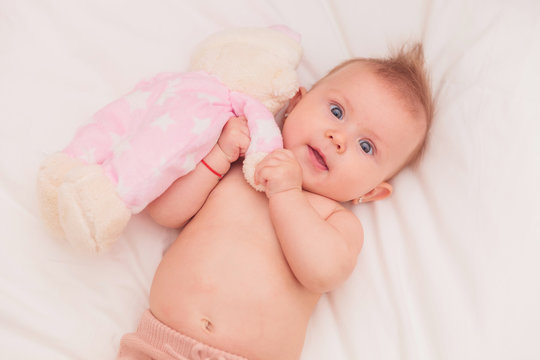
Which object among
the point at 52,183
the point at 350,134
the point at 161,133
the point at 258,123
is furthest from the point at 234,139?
the point at 52,183

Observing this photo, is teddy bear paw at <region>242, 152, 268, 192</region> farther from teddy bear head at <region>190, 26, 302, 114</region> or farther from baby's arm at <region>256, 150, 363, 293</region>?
teddy bear head at <region>190, 26, 302, 114</region>

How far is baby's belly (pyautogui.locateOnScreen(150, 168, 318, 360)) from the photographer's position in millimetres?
1093

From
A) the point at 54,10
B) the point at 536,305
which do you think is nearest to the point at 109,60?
the point at 54,10

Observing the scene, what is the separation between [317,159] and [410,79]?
32 cm

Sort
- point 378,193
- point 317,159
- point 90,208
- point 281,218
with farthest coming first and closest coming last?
point 378,193, point 317,159, point 281,218, point 90,208

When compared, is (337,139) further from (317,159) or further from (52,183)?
(52,183)

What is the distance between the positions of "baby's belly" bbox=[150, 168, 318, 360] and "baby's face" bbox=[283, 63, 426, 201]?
7.8 inches

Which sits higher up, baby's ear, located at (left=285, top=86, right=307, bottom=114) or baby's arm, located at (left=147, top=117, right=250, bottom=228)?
baby's arm, located at (left=147, top=117, right=250, bottom=228)

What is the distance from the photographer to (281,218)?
1140 mm

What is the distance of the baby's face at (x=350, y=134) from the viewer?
48.4 inches

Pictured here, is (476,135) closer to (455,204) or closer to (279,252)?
(455,204)

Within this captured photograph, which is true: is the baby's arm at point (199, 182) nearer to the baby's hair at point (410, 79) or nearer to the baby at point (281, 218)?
the baby at point (281, 218)

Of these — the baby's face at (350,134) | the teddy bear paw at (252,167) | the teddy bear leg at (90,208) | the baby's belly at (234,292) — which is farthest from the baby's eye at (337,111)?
the teddy bear leg at (90,208)

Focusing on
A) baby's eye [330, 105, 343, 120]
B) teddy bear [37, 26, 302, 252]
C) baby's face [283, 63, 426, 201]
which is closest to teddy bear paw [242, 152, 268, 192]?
teddy bear [37, 26, 302, 252]
